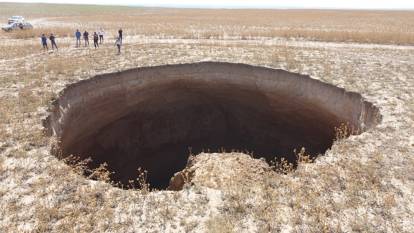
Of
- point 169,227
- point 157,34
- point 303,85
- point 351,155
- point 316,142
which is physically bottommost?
point 316,142

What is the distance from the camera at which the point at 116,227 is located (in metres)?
6.27

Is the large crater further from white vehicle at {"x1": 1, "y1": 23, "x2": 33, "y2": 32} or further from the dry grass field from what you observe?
white vehicle at {"x1": 1, "y1": 23, "x2": 33, "y2": 32}

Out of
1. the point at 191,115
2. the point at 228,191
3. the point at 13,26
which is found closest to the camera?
the point at 228,191

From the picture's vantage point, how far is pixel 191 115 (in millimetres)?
20594

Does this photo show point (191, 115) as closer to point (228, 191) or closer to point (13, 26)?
point (228, 191)

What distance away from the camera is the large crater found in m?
13.9

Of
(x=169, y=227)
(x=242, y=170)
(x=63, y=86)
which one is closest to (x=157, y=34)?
(x=63, y=86)

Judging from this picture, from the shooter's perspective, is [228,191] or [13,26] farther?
[13,26]

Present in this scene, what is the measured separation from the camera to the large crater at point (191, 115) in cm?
1386

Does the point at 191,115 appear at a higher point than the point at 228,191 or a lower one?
lower

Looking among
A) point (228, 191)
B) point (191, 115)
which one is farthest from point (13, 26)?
point (228, 191)

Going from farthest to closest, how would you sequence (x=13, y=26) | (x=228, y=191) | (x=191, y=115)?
(x=13, y=26), (x=191, y=115), (x=228, y=191)

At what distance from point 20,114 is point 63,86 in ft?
9.94

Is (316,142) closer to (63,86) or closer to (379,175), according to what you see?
(379,175)
